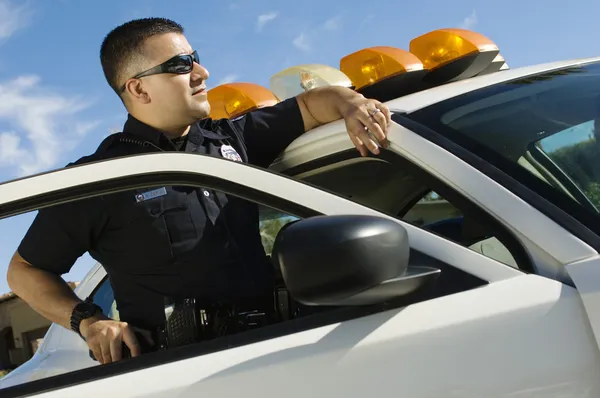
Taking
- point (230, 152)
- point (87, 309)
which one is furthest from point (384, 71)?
point (87, 309)

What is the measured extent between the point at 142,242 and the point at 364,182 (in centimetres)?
70

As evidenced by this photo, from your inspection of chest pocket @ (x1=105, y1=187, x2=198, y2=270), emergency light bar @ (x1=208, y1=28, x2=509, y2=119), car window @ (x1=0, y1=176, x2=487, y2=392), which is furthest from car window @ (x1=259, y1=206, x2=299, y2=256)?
emergency light bar @ (x1=208, y1=28, x2=509, y2=119)

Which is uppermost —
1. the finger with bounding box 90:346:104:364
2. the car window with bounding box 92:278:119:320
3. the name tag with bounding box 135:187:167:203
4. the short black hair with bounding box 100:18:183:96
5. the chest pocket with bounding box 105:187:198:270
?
the short black hair with bounding box 100:18:183:96

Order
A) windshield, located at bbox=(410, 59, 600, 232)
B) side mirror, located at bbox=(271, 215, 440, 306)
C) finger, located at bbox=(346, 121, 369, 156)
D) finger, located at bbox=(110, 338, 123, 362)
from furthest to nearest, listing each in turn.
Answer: finger, located at bbox=(346, 121, 369, 156) → finger, located at bbox=(110, 338, 123, 362) → windshield, located at bbox=(410, 59, 600, 232) → side mirror, located at bbox=(271, 215, 440, 306)

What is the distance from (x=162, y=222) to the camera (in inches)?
73.8

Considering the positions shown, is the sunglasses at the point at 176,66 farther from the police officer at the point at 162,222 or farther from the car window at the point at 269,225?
the car window at the point at 269,225

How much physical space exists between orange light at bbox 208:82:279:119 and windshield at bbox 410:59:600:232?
95 centimetres

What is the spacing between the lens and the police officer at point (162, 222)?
1825mm

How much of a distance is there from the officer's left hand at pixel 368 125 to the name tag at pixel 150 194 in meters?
0.50

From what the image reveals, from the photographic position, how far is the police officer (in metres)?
1.83

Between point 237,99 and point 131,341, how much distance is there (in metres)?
1.13

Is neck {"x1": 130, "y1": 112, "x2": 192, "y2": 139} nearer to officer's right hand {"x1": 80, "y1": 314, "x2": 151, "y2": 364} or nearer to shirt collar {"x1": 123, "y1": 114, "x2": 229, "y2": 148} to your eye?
shirt collar {"x1": 123, "y1": 114, "x2": 229, "y2": 148}

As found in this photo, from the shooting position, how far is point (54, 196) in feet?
4.97

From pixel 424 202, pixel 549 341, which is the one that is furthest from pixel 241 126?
pixel 549 341
